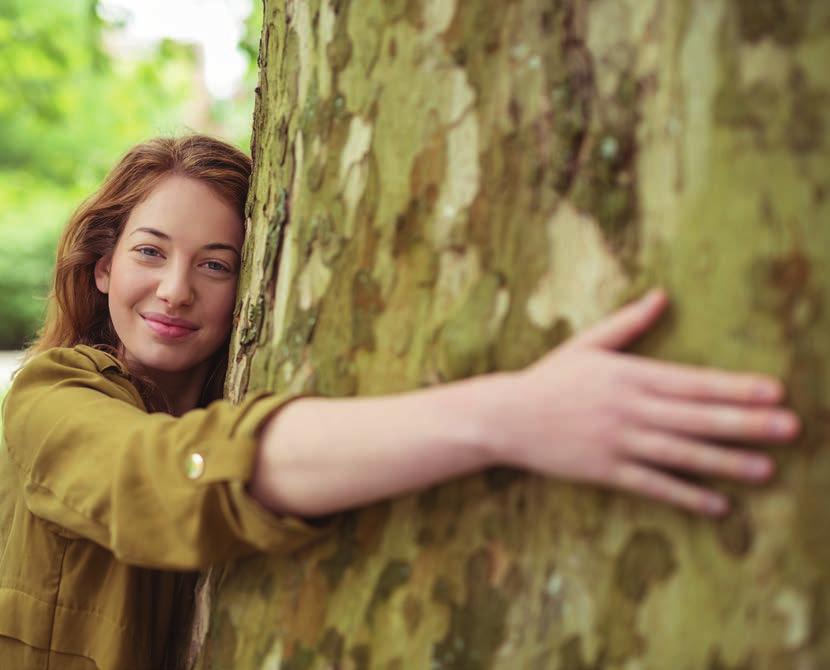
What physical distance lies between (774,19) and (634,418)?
55 cm

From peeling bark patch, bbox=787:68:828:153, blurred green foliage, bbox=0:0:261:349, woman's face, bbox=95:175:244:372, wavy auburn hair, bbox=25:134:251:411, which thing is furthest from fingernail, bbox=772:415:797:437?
blurred green foliage, bbox=0:0:261:349

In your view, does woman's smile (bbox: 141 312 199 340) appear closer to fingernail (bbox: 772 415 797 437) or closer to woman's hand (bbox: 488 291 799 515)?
woman's hand (bbox: 488 291 799 515)

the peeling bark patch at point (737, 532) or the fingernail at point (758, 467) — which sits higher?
the fingernail at point (758, 467)

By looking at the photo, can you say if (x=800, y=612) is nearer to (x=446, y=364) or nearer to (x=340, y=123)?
(x=446, y=364)

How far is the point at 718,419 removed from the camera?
108 centimetres

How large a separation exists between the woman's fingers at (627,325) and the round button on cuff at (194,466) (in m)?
0.65

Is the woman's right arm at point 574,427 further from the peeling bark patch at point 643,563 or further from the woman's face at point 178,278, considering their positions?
the woman's face at point 178,278

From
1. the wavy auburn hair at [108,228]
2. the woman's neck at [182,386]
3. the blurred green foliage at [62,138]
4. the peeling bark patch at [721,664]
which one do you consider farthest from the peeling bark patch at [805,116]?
the blurred green foliage at [62,138]

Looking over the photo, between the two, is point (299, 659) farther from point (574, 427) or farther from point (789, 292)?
point (789, 292)

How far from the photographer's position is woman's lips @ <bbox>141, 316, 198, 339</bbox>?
2.23 meters

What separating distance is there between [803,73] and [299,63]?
964 millimetres

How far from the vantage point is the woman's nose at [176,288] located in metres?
2.17

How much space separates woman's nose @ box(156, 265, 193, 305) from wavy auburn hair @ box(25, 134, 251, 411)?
293mm

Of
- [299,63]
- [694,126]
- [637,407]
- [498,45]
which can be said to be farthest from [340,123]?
[637,407]
